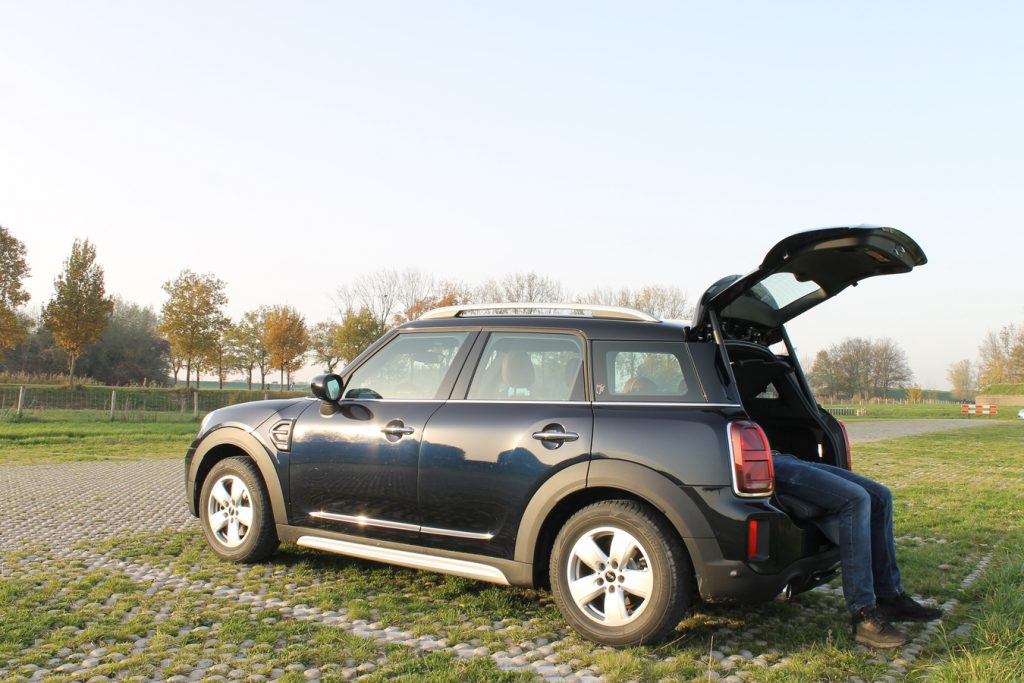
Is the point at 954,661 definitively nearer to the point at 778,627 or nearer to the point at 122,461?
the point at 778,627

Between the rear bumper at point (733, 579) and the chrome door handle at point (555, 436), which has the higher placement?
the chrome door handle at point (555, 436)

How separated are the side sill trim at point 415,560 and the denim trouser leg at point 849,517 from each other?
169 cm

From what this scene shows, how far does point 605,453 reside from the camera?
13.5 ft

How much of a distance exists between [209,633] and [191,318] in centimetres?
4006

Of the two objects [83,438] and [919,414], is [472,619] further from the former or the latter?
[919,414]

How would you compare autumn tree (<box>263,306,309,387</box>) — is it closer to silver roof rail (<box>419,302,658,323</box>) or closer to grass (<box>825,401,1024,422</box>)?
grass (<box>825,401,1024,422</box>)

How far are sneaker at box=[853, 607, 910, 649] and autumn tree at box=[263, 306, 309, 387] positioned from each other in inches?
1871

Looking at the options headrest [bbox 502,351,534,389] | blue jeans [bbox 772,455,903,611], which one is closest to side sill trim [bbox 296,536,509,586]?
headrest [bbox 502,351,534,389]

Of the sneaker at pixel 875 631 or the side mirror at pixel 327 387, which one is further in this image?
the side mirror at pixel 327 387

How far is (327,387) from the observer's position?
16.7 ft

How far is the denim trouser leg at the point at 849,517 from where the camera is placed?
4035 millimetres

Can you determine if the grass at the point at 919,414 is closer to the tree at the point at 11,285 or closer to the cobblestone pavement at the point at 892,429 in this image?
the cobblestone pavement at the point at 892,429

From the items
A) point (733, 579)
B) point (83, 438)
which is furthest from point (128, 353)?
point (733, 579)

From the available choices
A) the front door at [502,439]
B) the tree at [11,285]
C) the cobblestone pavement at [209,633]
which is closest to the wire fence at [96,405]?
the tree at [11,285]
